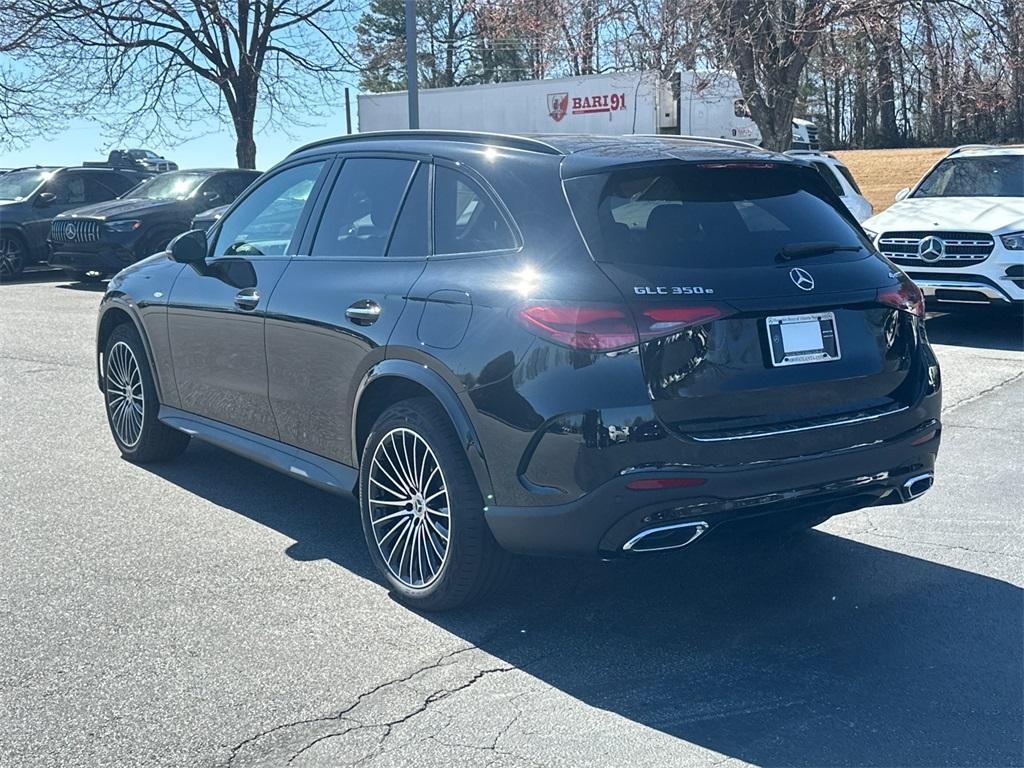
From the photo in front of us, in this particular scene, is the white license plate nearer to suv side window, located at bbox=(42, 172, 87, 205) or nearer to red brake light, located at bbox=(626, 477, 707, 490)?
red brake light, located at bbox=(626, 477, 707, 490)

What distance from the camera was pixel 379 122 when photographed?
1464 inches

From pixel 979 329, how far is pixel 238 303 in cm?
888

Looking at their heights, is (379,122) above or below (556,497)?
above

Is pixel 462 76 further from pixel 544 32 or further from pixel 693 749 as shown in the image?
pixel 693 749

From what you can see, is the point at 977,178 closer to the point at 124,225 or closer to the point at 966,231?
the point at 966,231

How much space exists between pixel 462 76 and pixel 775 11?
1541 inches

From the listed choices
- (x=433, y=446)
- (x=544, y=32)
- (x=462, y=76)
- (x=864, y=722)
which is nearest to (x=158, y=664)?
Result: (x=433, y=446)

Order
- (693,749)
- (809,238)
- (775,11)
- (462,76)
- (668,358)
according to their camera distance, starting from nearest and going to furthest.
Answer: (693,749) < (668,358) < (809,238) < (775,11) < (462,76)

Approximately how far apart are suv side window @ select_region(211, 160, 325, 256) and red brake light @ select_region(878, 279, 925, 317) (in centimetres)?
261

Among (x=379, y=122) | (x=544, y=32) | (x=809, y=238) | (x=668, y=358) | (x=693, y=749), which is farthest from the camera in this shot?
(x=379, y=122)

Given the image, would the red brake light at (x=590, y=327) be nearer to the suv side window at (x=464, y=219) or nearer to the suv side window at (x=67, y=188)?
the suv side window at (x=464, y=219)

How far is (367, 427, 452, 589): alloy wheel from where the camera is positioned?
4.49m

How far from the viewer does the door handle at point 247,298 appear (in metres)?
5.55

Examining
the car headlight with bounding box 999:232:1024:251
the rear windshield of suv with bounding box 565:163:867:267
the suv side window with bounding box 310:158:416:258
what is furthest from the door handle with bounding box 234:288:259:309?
the car headlight with bounding box 999:232:1024:251
